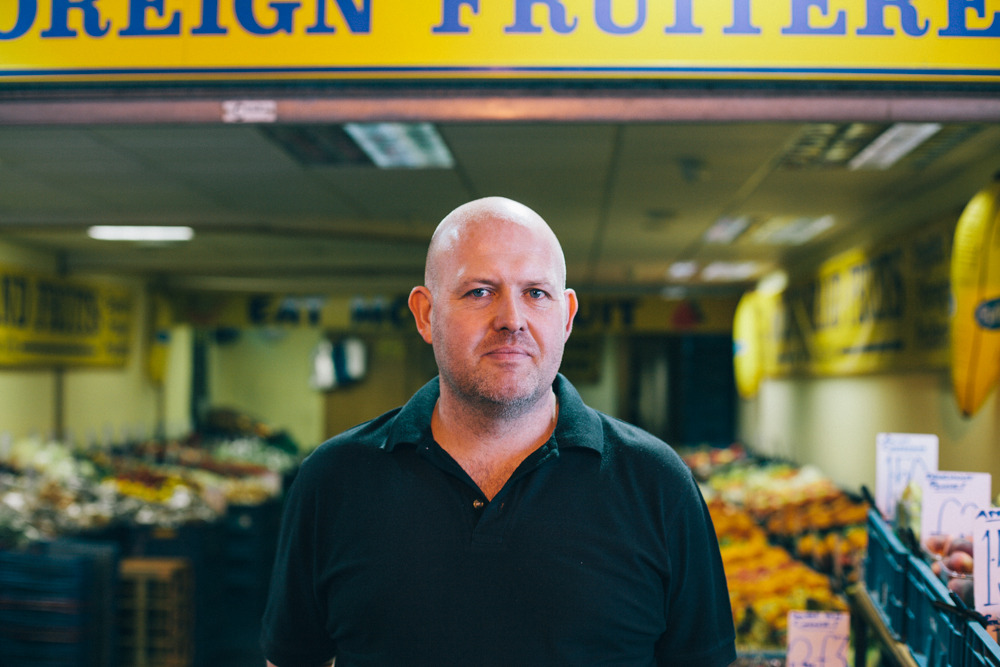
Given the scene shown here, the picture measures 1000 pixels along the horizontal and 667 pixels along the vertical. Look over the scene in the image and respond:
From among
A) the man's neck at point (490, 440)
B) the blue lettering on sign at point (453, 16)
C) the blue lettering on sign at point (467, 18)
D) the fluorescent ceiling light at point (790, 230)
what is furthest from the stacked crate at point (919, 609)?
the fluorescent ceiling light at point (790, 230)

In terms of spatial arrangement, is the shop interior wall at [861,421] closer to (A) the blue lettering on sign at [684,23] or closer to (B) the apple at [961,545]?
(B) the apple at [961,545]

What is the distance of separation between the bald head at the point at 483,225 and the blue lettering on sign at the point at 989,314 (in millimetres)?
2526

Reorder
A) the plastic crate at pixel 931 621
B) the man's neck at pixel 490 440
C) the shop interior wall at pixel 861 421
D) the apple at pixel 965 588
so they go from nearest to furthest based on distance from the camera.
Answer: the man's neck at pixel 490 440 < the plastic crate at pixel 931 621 < the apple at pixel 965 588 < the shop interior wall at pixel 861 421

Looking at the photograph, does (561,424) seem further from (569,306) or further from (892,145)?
(892,145)

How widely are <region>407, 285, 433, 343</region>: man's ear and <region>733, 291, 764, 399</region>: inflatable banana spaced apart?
24.5ft

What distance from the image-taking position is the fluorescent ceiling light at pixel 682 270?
838 centimetres

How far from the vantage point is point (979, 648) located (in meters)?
1.77

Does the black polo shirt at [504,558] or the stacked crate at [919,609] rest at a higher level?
the black polo shirt at [504,558]

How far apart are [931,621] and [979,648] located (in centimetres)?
39

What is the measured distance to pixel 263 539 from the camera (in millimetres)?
6668

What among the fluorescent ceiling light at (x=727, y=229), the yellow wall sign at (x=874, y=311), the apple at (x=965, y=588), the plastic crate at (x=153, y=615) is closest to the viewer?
the apple at (x=965, y=588)

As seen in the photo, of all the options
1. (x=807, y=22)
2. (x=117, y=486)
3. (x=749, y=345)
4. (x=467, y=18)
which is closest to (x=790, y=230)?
(x=749, y=345)

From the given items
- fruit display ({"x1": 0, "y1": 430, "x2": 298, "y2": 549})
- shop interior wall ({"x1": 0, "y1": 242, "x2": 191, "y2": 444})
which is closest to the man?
fruit display ({"x1": 0, "y1": 430, "x2": 298, "y2": 549})

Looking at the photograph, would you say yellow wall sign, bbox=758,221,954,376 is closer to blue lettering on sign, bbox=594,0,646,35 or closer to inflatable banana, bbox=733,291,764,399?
inflatable banana, bbox=733,291,764,399
